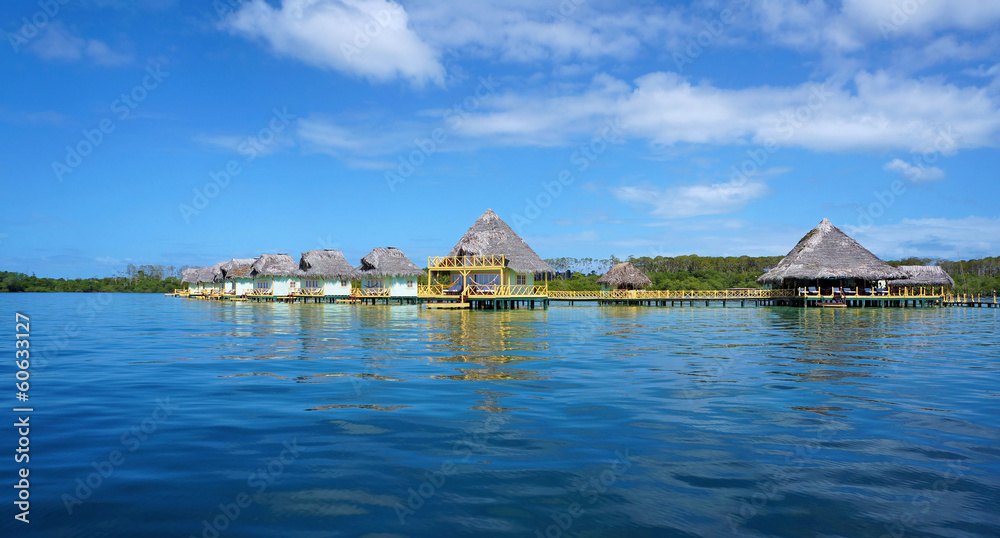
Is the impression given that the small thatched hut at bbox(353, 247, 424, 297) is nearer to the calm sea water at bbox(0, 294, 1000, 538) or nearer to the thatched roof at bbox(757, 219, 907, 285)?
the thatched roof at bbox(757, 219, 907, 285)

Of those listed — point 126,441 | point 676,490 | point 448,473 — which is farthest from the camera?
point 126,441

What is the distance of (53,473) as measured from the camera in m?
4.64

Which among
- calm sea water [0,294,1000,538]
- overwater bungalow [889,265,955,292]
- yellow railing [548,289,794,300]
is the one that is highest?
overwater bungalow [889,265,955,292]

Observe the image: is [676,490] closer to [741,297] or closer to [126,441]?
[126,441]

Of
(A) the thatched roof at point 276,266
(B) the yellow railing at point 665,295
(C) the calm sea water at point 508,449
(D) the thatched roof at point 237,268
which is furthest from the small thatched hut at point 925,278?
(D) the thatched roof at point 237,268

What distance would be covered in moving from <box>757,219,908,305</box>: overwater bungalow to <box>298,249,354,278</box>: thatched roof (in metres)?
32.7

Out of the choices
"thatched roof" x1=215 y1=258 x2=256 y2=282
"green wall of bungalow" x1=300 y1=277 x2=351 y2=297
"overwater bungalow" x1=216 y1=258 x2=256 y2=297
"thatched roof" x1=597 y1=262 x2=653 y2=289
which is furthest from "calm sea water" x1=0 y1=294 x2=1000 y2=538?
"thatched roof" x1=215 y1=258 x2=256 y2=282

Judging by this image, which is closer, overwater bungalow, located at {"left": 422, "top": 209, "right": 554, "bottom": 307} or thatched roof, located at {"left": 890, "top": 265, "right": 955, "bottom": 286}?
overwater bungalow, located at {"left": 422, "top": 209, "right": 554, "bottom": 307}

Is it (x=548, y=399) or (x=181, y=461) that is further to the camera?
(x=548, y=399)

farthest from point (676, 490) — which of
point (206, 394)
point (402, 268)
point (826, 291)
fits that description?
point (826, 291)

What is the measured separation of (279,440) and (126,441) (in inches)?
54.7

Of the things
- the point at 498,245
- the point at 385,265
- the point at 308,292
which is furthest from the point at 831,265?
the point at 308,292

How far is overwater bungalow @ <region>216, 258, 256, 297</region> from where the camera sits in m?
56.4

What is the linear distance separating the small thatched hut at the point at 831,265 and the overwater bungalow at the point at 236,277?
1749 inches
